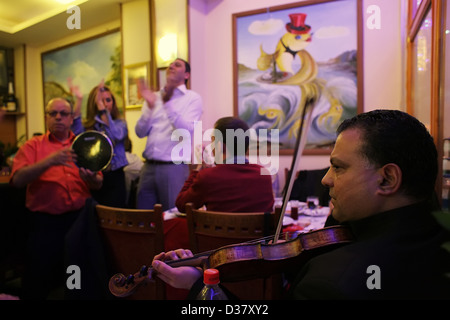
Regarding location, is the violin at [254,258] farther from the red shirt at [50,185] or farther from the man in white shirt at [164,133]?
the man in white shirt at [164,133]

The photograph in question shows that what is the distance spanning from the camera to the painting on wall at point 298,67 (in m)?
3.12

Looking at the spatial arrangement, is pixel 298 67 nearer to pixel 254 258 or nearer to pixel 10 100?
pixel 254 258

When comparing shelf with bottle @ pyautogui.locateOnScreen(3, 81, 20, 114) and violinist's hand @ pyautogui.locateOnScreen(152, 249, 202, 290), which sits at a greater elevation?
shelf with bottle @ pyautogui.locateOnScreen(3, 81, 20, 114)

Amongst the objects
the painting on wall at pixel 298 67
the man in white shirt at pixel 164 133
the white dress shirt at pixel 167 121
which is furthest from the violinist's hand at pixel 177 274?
the painting on wall at pixel 298 67

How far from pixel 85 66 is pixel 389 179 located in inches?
182

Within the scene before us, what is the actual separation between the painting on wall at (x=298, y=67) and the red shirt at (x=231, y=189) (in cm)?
166

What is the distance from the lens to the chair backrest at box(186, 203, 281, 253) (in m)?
1.29

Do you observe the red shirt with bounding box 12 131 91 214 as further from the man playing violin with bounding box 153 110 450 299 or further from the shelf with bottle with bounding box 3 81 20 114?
the shelf with bottle with bounding box 3 81 20 114

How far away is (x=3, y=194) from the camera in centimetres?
215

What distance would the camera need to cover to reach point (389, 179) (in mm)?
677

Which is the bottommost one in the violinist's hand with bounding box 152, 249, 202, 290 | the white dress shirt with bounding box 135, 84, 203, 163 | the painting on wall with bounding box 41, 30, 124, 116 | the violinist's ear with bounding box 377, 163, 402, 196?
the violinist's hand with bounding box 152, 249, 202, 290

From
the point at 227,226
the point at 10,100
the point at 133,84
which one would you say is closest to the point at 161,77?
the point at 133,84

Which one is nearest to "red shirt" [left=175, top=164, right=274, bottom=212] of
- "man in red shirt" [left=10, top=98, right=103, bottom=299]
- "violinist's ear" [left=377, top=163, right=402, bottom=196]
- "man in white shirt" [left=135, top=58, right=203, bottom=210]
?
"man in red shirt" [left=10, top=98, right=103, bottom=299]
